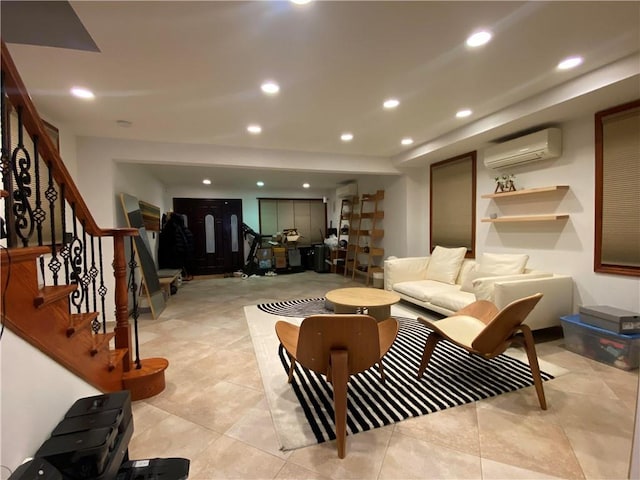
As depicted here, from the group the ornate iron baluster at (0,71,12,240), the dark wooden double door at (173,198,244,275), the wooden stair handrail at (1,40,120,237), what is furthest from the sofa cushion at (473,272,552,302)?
the dark wooden double door at (173,198,244,275)

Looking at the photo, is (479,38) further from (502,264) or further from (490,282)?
(502,264)

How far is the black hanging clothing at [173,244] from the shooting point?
20.9 ft

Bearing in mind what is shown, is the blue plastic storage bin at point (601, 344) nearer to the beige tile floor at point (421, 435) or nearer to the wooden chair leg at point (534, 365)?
the beige tile floor at point (421, 435)

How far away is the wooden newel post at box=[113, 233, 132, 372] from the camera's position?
2188 mm

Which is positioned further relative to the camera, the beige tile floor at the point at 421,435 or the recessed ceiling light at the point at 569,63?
the recessed ceiling light at the point at 569,63

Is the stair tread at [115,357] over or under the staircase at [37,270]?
under

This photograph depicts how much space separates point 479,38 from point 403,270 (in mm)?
3111

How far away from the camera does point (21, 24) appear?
1658 millimetres

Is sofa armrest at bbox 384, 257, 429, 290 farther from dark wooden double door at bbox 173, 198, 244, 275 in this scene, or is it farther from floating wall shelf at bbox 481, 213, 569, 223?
dark wooden double door at bbox 173, 198, 244, 275

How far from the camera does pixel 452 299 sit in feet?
10.9

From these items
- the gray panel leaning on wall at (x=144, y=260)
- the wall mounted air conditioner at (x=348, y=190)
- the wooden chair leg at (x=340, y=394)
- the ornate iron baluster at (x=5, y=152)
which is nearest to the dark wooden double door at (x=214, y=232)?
the wall mounted air conditioner at (x=348, y=190)

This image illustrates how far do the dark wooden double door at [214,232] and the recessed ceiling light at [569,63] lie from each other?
7101 millimetres

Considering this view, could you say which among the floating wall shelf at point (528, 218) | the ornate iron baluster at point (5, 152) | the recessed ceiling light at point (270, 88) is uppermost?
the recessed ceiling light at point (270, 88)

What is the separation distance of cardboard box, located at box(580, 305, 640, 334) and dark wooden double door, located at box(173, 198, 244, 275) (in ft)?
23.2
